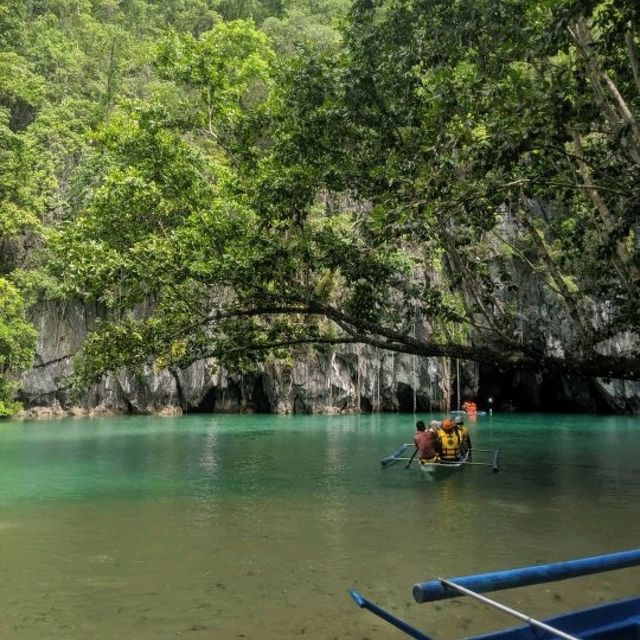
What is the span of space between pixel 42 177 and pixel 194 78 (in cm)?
1877

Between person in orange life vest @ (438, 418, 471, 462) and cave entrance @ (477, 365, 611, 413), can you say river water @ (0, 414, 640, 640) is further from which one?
cave entrance @ (477, 365, 611, 413)

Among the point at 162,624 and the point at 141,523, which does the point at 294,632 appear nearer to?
the point at 162,624

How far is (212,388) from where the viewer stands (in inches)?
1335

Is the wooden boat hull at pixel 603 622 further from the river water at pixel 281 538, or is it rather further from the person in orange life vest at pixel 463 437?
the person in orange life vest at pixel 463 437

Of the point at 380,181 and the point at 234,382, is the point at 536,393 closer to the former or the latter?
the point at 234,382

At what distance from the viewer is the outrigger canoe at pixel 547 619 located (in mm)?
2633

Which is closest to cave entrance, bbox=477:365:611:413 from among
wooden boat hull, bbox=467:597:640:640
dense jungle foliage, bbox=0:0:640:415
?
dense jungle foliage, bbox=0:0:640:415

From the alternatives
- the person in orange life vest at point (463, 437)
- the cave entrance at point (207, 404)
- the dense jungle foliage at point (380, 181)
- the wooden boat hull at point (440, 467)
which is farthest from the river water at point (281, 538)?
the cave entrance at point (207, 404)

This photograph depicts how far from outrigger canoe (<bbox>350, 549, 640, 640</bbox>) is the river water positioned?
1439mm

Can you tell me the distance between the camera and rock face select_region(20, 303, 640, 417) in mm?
31594

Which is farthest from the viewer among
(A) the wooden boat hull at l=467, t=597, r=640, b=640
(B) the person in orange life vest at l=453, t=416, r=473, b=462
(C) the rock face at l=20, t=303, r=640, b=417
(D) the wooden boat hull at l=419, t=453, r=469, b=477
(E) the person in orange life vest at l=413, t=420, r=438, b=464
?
(C) the rock face at l=20, t=303, r=640, b=417

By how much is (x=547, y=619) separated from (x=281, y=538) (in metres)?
4.35

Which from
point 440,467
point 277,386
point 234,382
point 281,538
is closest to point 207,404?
point 234,382

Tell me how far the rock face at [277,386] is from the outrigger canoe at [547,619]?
27.7 meters
